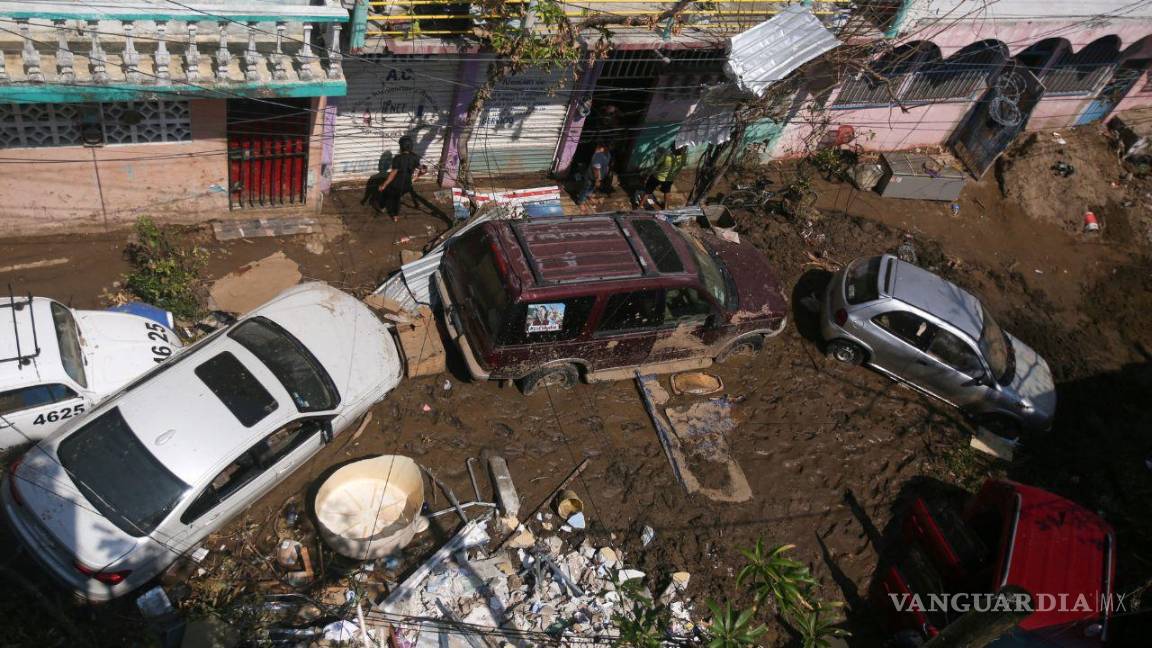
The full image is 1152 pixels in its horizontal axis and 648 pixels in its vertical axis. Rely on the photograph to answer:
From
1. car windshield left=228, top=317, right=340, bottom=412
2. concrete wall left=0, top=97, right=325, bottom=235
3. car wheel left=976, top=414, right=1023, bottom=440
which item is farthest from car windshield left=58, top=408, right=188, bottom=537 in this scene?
car wheel left=976, top=414, right=1023, bottom=440

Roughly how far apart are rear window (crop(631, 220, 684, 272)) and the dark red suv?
15mm

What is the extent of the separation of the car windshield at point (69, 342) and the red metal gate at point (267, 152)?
3.09m

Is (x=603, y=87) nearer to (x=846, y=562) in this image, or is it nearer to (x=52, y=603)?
(x=846, y=562)

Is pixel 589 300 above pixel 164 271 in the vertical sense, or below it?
above

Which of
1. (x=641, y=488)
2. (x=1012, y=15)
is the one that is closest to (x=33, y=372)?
(x=641, y=488)

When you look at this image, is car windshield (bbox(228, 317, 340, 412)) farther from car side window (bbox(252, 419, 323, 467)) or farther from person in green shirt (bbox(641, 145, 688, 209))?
person in green shirt (bbox(641, 145, 688, 209))

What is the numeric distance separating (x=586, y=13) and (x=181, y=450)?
24.6ft

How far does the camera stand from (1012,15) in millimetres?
12758

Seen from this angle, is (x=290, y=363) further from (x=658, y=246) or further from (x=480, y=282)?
(x=658, y=246)

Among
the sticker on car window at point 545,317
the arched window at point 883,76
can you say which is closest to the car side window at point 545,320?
the sticker on car window at point 545,317

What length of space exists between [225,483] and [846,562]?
264 inches

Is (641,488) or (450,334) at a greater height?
(450,334)

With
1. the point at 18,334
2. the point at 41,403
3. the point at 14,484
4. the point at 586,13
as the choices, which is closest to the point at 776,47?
the point at 586,13

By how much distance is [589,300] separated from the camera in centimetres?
831
